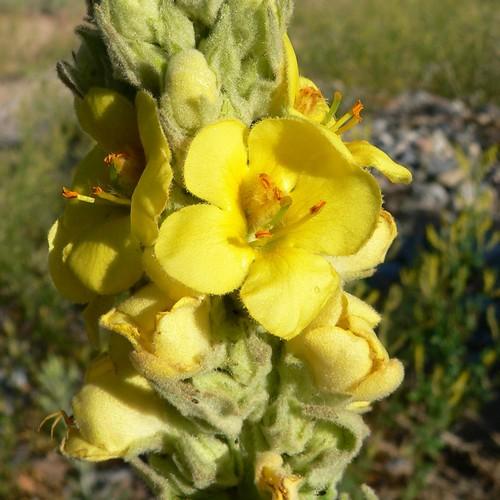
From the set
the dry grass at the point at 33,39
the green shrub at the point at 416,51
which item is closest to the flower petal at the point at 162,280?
the green shrub at the point at 416,51

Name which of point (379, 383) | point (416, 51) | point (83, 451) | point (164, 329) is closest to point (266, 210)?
point (164, 329)

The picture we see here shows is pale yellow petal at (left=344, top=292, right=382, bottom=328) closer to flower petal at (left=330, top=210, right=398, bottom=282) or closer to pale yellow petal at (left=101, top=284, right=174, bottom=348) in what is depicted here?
flower petal at (left=330, top=210, right=398, bottom=282)

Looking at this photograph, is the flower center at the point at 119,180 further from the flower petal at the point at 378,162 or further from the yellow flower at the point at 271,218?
the flower petal at the point at 378,162

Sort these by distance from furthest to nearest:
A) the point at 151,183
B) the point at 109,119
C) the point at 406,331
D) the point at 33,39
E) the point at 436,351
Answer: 1. the point at 33,39
2. the point at 406,331
3. the point at 436,351
4. the point at 109,119
5. the point at 151,183

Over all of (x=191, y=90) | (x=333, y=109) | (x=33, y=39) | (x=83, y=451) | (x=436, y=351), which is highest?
(x=191, y=90)

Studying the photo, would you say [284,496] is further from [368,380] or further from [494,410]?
[494,410]

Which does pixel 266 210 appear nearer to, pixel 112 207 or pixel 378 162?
pixel 378 162

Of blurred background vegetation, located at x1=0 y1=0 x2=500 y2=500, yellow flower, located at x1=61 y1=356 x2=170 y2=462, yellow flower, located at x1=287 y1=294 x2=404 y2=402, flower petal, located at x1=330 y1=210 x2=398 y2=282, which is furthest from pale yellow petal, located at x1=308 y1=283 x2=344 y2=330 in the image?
blurred background vegetation, located at x1=0 y1=0 x2=500 y2=500
